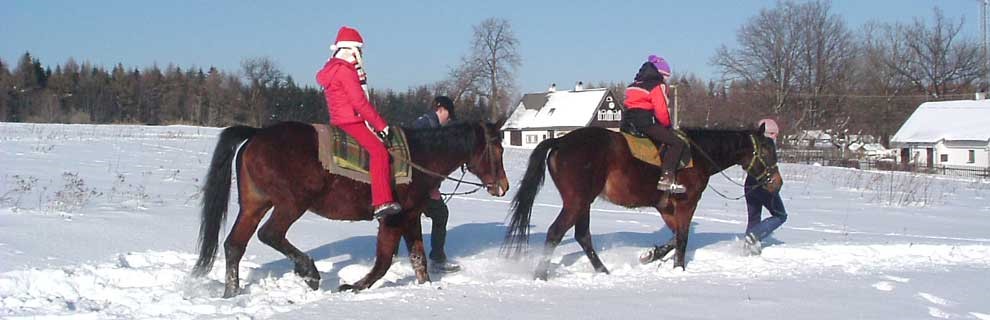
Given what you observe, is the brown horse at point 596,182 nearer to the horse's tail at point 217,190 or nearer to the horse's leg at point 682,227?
the horse's leg at point 682,227

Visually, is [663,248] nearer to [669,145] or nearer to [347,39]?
[669,145]

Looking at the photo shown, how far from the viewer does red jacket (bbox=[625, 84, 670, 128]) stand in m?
8.31

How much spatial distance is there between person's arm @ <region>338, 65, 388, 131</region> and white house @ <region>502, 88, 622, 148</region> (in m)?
61.1

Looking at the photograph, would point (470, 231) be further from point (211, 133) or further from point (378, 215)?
point (211, 133)

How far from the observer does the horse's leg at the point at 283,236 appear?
6.54 m

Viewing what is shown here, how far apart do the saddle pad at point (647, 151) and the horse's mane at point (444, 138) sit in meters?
1.76

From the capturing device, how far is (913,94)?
217ft

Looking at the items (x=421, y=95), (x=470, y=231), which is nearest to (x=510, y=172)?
(x=470, y=231)

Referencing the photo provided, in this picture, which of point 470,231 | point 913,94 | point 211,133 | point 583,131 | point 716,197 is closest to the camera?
point 583,131

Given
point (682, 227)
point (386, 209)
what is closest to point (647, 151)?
point (682, 227)

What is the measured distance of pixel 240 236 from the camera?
6492 millimetres

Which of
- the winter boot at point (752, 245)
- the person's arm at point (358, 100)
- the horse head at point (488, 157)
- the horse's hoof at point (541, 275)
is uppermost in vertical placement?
the person's arm at point (358, 100)

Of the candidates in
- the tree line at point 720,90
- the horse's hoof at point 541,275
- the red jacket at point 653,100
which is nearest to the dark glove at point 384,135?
the horse's hoof at point 541,275

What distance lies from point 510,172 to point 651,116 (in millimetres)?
16005
